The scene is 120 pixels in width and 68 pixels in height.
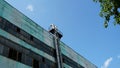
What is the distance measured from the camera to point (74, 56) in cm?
3353

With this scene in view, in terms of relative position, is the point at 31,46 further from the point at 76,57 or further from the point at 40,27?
the point at 76,57

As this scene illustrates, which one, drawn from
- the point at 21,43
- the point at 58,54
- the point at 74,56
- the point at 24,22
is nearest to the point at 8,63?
the point at 21,43

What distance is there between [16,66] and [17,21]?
6107mm

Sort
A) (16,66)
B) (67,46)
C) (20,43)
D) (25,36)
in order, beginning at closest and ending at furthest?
(16,66) < (20,43) < (25,36) < (67,46)

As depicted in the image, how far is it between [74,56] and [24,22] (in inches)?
500

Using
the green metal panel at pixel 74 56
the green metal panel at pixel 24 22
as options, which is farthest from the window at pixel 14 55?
the green metal panel at pixel 74 56

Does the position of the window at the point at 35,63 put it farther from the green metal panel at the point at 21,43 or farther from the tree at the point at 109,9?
the tree at the point at 109,9

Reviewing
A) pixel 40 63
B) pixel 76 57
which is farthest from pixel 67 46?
pixel 40 63

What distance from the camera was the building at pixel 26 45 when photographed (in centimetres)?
2022

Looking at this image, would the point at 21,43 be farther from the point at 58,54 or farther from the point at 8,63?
the point at 58,54

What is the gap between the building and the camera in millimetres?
20219

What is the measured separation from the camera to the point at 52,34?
101 feet

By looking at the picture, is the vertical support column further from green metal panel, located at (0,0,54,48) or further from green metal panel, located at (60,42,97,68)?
green metal panel, located at (60,42,97,68)

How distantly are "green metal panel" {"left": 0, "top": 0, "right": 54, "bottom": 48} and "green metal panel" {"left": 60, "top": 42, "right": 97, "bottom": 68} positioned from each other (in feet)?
10.2
